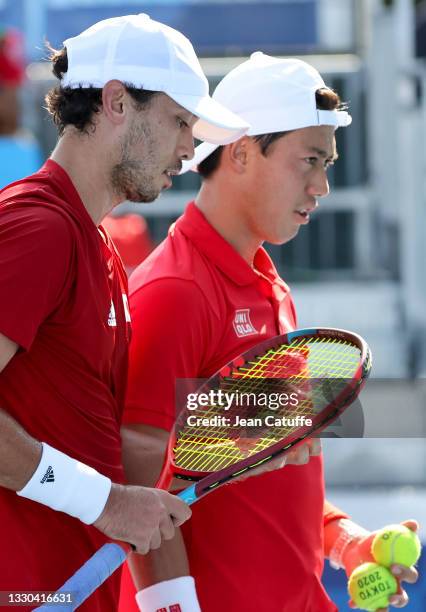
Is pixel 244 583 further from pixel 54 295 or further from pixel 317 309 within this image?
pixel 317 309

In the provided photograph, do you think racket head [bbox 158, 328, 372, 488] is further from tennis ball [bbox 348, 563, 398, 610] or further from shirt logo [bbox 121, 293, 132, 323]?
tennis ball [bbox 348, 563, 398, 610]

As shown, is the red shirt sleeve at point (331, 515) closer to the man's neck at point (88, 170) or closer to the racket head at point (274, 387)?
the racket head at point (274, 387)

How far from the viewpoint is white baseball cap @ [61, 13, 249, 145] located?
2.24 m

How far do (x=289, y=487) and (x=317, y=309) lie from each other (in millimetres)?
5823

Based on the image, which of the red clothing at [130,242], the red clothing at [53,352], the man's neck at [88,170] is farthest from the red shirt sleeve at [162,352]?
the red clothing at [130,242]

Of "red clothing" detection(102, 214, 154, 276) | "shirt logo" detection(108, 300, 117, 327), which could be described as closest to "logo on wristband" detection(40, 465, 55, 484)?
"shirt logo" detection(108, 300, 117, 327)

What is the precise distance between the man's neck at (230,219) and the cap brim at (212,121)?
0.19 meters

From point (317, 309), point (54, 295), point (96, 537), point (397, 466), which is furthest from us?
point (317, 309)

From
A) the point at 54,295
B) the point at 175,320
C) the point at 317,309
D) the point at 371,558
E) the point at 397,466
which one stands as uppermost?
the point at 54,295

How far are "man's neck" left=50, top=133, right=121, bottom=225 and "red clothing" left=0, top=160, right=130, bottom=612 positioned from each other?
0.03 m

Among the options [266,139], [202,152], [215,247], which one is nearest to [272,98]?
[266,139]

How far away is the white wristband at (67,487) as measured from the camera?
2.03 m

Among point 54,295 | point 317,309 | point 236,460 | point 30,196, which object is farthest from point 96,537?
point 317,309

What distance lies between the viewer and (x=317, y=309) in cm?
832
